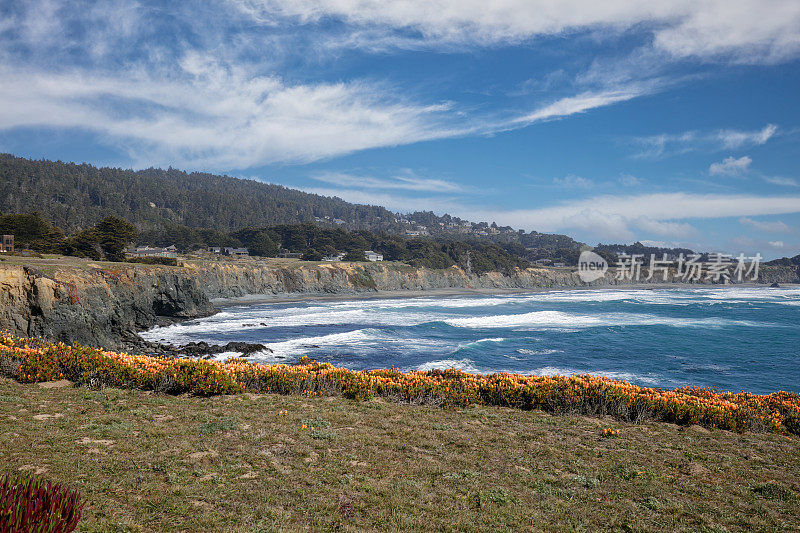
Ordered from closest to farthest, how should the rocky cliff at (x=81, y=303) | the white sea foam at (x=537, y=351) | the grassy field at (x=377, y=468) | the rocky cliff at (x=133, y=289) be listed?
the grassy field at (x=377, y=468), the rocky cliff at (x=81, y=303), the rocky cliff at (x=133, y=289), the white sea foam at (x=537, y=351)

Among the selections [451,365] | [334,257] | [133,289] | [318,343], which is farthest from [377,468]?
[334,257]

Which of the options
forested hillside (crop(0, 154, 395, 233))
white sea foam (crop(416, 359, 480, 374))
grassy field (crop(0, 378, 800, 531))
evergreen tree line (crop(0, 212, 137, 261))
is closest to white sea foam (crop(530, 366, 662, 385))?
white sea foam (crop(416, 359, 480, 374))

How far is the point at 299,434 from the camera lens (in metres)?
8.23

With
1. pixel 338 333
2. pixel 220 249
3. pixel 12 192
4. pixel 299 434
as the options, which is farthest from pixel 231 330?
pixel 12 192

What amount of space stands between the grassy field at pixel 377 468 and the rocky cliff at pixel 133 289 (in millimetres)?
18605

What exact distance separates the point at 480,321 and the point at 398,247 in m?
81.0

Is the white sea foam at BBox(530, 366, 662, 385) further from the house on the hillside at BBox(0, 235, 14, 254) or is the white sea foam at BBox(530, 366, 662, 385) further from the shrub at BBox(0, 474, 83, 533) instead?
the house on the hillside at BBox(0, 235, 14, 254)

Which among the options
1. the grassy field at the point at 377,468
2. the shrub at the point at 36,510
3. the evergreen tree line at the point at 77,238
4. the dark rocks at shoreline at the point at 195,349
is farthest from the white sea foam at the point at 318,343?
the evergreen tree line at the point at 77,238

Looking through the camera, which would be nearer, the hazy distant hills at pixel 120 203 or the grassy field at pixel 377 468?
the grassy field at pixel 377 468

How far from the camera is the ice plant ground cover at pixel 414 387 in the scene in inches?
429

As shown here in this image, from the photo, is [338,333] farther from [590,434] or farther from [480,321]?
[590,434]

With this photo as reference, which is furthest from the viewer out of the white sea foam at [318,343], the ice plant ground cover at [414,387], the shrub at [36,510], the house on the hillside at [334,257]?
the house on the hillside at [334,257]

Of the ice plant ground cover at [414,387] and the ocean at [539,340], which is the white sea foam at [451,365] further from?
the ice plant ground cover at [414,387]

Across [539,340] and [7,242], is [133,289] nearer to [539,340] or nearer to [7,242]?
[7,242]
